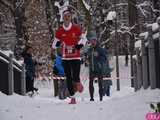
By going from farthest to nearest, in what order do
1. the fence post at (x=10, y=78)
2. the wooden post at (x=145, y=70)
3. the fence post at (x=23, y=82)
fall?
the fence post at (x=23, y=82)
the fence post at (x=10, y=78)
the wooden post at (x=145, y=70)

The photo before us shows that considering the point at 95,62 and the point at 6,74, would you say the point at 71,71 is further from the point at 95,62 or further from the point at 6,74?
the point at 6,74

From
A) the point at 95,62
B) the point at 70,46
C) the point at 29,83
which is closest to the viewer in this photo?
the point at 70,46

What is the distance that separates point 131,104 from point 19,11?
25035 millimetres

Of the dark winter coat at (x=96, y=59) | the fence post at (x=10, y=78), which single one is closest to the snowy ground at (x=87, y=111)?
the dark winter coat at (x=96, y=59)

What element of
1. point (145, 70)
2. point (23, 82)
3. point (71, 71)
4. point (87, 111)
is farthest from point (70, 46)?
point (23, 82)

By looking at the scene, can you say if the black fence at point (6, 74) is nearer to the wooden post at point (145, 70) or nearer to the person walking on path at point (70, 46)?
the person walking on path at point (70, 46)

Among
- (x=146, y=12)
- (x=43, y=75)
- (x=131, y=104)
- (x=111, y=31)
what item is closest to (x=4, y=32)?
(x=111, y=31)

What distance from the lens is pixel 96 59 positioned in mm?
14359

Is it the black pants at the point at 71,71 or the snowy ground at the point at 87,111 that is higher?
the black pants at the point at 71,71

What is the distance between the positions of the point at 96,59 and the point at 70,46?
8.04ft

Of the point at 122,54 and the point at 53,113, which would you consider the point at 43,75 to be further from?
the point at 122,54

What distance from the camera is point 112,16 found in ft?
105

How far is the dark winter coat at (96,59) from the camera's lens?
555 inches

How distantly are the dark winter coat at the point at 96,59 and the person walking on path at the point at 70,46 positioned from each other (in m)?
1.94
